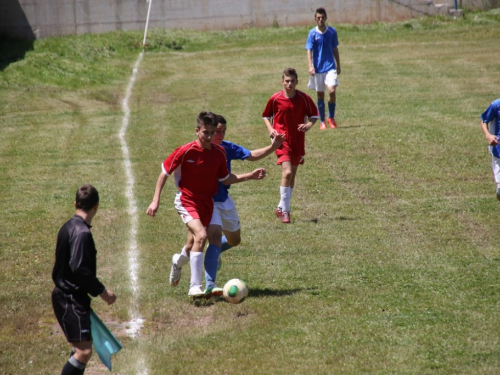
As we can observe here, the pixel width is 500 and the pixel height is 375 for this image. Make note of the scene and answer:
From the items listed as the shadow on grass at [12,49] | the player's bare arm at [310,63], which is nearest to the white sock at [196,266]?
the player's bare arm at [310,63]

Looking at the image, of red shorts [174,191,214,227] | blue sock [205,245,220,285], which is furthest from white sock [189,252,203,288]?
red shorts [174,191,214,227]

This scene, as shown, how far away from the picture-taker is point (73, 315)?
245 inches

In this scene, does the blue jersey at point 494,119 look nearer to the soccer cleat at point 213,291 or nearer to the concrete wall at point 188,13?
the soccer cleat at point 213,291

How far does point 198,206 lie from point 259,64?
17.9m

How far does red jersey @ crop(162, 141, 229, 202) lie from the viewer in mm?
8617

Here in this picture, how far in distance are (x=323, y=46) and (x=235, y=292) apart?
10.1m

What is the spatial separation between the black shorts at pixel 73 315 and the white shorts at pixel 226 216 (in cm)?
285

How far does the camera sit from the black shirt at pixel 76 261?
6082 millimetres

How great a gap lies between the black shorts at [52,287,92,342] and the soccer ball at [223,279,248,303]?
94.8 inches

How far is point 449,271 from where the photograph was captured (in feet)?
30.9

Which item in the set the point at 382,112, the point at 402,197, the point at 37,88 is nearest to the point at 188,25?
the point at 37,88

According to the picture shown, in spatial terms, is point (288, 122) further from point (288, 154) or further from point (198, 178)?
point (198, 178)

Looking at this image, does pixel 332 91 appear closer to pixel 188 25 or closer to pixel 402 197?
pixel 402 197

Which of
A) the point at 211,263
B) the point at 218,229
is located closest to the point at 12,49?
the point at 218,229
